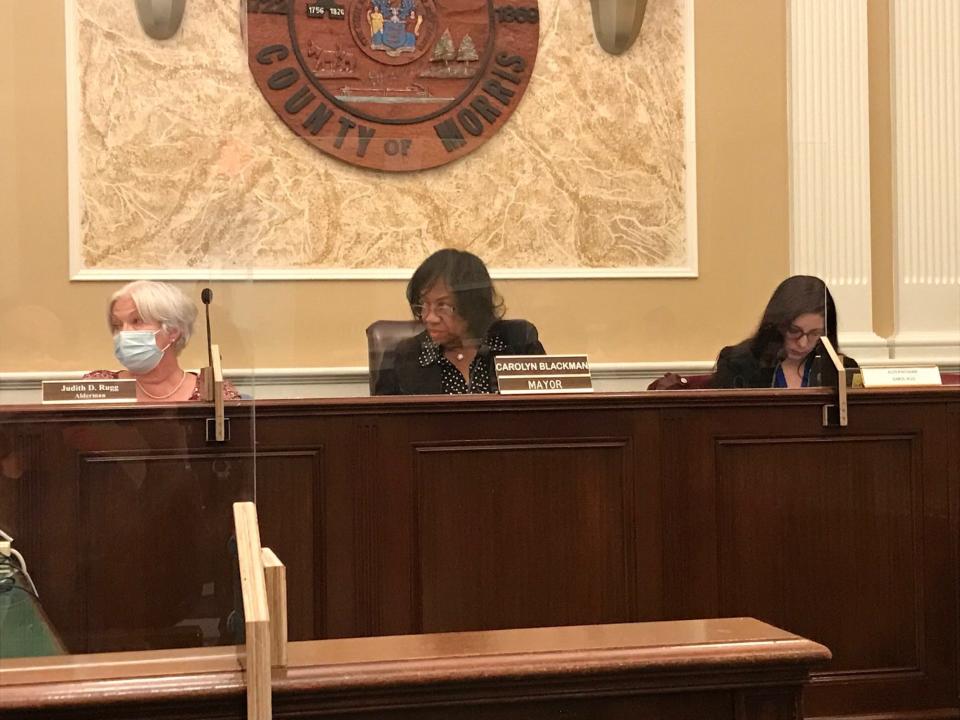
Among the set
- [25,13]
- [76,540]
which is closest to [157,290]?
[76,540]

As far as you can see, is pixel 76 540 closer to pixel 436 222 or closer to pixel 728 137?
pixel 436 222

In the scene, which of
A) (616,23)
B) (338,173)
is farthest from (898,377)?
(616,23)

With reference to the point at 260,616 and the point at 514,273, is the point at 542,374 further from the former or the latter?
the point at 260,616

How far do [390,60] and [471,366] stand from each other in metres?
2.20

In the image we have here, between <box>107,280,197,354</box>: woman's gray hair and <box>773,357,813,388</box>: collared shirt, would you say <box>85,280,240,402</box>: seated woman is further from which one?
<box>773,357,813,388</box>: collared shirt

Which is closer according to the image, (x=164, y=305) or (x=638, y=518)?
(x=164, y=305)

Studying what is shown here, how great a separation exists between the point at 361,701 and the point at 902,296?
15.9ft

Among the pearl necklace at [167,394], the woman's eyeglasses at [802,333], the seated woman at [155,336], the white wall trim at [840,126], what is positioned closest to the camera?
the seated woman at [155,336]

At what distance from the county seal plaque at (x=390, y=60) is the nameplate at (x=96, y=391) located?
2792mm

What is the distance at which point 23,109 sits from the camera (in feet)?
7.38

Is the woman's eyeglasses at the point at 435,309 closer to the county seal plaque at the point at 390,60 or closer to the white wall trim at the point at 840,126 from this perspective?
the county seal plaque at the point at 390,60

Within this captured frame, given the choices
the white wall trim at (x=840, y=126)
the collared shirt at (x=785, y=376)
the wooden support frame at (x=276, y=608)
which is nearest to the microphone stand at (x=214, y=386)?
the wooden support frame at (x=276, y=608)

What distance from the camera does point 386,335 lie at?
3.72 m

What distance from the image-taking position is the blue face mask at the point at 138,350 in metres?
2.05
